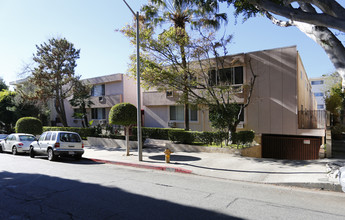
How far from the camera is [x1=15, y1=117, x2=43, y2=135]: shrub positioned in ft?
75.8

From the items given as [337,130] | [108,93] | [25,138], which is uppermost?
[108,93]

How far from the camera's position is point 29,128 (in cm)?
2328

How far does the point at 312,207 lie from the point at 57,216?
5504 millimetres

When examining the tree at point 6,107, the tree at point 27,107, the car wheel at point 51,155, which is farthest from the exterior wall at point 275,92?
the tree at point 6,107

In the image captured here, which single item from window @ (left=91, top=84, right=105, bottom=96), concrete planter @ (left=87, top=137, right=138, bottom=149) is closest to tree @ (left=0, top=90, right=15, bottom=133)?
window @ (left=91, top=84, right=105, bottom=96)

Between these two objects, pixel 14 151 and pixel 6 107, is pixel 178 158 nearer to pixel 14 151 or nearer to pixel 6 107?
pixel 14 151

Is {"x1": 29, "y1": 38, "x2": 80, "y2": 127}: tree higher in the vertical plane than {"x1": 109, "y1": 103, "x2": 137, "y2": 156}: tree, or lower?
higher

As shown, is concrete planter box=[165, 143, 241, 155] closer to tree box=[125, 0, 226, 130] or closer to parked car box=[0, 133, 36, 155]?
tree box=[125, 0, 226, 130]

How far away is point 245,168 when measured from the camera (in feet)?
32.3

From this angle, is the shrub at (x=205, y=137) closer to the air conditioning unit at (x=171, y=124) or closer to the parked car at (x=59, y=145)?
the air conditioning unit at (x=171, y=124)

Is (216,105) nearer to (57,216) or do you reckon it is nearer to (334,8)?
(334,8)

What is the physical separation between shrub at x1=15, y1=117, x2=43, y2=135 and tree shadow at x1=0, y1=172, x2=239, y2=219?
17758 mm

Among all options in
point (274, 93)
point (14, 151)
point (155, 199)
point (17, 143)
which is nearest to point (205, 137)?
point (274, 93)

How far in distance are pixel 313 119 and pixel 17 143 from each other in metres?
18.7
